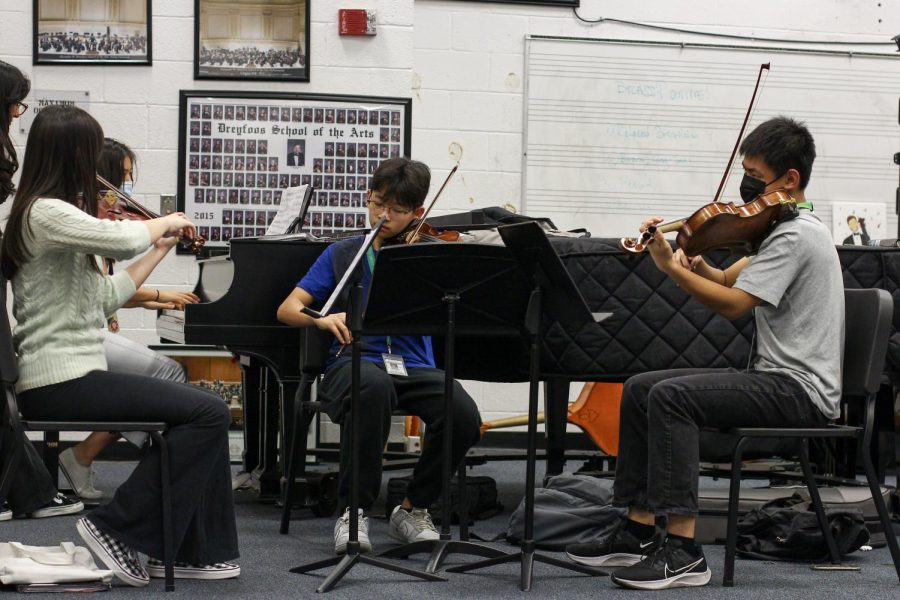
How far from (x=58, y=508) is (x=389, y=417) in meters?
1.11

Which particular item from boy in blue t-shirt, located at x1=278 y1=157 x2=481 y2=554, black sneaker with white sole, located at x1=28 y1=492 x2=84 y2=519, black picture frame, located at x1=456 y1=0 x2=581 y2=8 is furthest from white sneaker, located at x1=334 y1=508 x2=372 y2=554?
black picture frame, located at x1=456 y1=0 x2=581 y2=8

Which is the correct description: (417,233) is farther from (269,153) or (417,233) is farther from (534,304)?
(269,153)

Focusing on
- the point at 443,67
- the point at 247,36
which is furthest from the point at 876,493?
the point at 247,36

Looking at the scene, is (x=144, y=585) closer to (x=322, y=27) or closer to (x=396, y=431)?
(x=396, y=431)

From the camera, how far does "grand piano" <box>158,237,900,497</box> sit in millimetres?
3354

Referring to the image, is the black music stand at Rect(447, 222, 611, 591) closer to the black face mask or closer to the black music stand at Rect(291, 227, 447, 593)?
the black music stand at Rect(291, 227, 447, 593)

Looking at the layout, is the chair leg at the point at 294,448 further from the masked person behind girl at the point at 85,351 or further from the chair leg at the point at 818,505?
the chair leg at the point at 818,505

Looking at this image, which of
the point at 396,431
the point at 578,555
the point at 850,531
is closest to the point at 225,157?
the point at 396,431

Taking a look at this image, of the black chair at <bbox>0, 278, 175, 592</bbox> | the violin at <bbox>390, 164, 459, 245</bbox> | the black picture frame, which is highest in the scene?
the black picture frame

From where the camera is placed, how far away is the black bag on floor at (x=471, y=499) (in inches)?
134

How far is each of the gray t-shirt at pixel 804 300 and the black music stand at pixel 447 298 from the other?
56 centimetres

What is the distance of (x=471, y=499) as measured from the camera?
348 centimetres

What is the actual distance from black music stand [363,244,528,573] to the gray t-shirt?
559 millimetres

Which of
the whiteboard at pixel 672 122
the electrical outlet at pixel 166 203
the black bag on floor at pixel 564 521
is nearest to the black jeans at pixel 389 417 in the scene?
the black bag on floor at pixel 564 521
